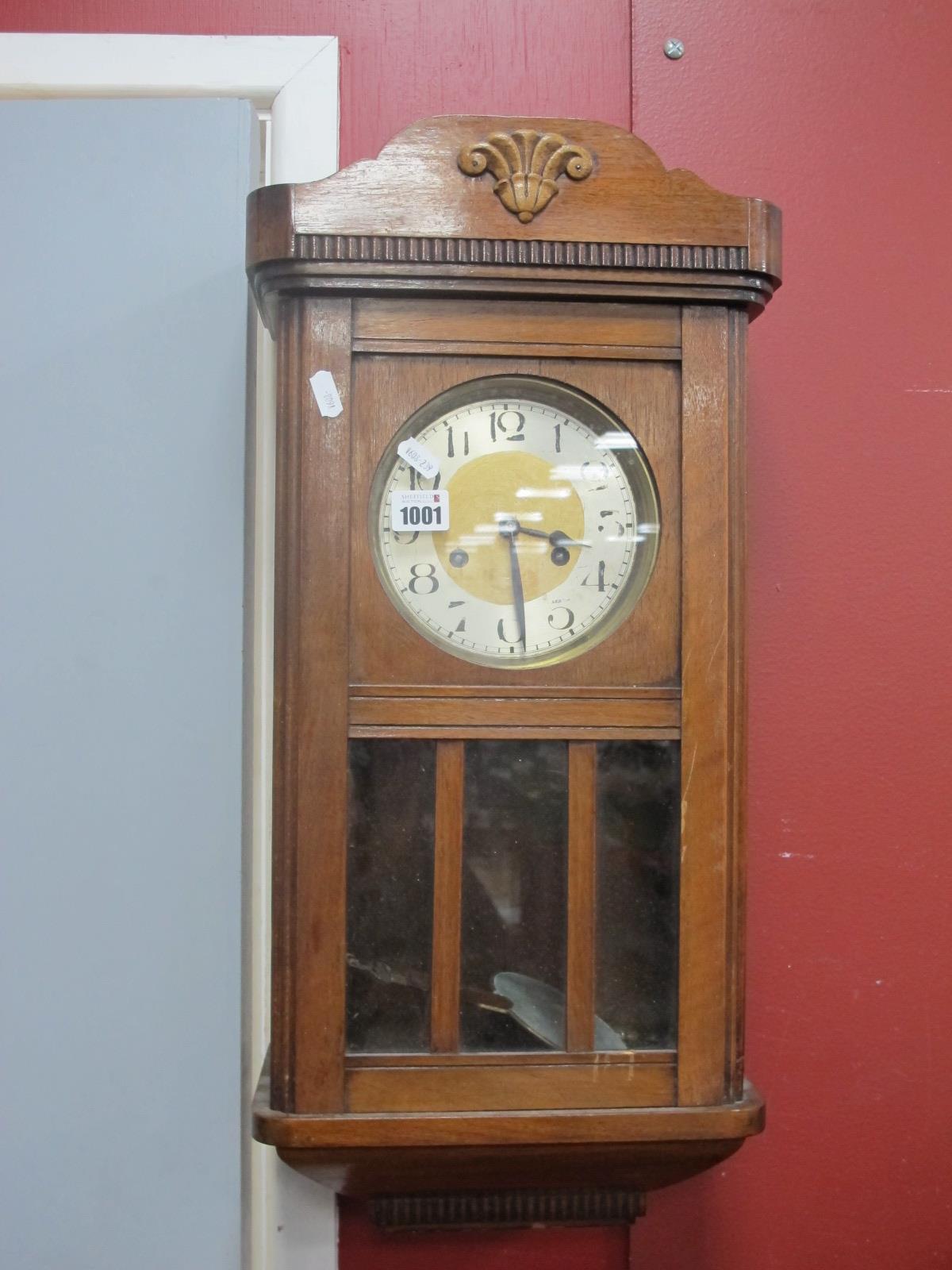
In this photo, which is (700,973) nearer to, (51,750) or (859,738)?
(859,738)

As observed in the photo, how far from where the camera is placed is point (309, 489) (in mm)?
967

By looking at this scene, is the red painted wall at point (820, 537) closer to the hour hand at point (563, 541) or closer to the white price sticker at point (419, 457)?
the hour hand at point (563, 541)

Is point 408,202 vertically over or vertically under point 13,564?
over

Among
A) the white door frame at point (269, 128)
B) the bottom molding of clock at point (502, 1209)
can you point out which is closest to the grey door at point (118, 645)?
the white door frame at point (269, 128)

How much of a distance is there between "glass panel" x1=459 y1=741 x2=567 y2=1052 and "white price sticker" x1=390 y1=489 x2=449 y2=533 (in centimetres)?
19

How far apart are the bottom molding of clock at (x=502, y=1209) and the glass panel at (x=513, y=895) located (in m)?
0.29

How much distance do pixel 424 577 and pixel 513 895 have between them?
28 cm

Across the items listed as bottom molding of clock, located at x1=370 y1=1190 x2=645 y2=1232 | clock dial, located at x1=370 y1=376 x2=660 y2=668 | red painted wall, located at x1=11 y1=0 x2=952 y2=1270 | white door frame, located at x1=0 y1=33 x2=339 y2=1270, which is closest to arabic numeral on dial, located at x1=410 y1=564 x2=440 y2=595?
clock dial, located at x1=370 y1=376 x2=660 y2=668

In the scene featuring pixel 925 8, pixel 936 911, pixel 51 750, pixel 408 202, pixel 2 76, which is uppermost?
pixel 925 8

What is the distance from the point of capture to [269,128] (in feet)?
3.99

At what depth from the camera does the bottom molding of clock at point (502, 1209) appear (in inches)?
45.7

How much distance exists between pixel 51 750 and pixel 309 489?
1.41ft

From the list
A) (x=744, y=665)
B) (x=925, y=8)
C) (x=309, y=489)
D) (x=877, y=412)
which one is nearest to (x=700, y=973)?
(x=744, y=665)

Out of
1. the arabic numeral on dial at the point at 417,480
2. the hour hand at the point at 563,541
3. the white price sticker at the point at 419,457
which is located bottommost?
the hour hand at the point at 563,541
